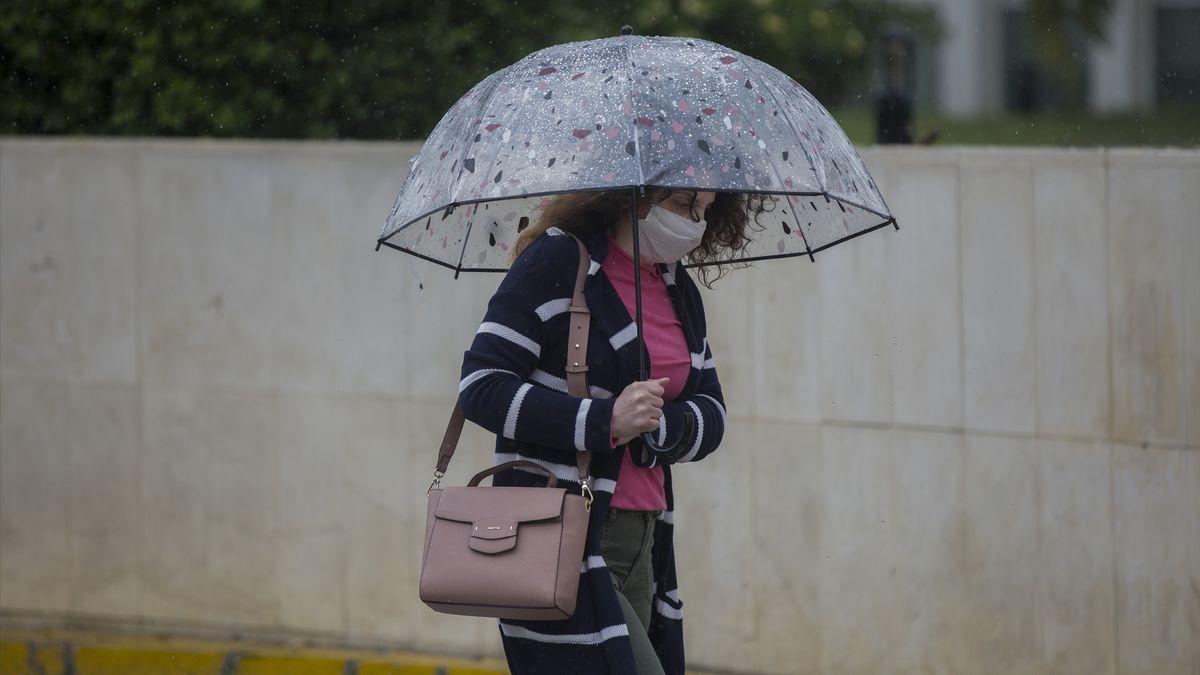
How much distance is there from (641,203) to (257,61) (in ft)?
13.5

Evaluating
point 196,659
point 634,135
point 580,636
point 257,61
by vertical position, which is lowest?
point 196,659

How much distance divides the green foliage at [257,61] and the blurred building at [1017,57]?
48.0 ft

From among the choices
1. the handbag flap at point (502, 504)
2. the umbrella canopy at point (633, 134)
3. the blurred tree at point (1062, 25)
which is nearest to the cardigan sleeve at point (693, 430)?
the handbag flap at point (502, 504)

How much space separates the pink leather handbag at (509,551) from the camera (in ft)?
10.5

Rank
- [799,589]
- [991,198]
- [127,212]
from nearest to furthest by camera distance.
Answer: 1. [991,198]
2. [799,589]
3. [127,212]

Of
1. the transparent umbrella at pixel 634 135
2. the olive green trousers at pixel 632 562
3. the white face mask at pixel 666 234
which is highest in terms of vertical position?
the transparent umbrella at pixel 634 135

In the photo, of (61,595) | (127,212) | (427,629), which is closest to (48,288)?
(127,212)

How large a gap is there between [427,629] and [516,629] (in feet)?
9.33

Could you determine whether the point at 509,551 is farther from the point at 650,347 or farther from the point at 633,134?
the point at 633,134

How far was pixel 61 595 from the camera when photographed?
6723 mm

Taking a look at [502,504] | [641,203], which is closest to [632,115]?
[641,203]

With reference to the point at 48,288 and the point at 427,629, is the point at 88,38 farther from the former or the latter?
the point at 427,629

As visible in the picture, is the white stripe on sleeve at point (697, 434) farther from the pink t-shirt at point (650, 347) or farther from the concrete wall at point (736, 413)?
the concrete wall at point (736, 413)

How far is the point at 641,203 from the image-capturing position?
3479 mm
